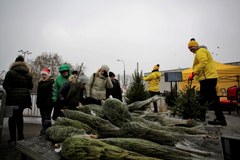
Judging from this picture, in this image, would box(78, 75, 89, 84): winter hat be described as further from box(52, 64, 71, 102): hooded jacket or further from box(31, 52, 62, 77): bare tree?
box(31, 52, 62, 77): bare tree

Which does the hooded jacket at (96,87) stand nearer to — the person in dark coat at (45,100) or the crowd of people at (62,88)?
the crowd of people at (62,88)

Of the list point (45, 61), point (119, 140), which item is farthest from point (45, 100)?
point (45, 61)

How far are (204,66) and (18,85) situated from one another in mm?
4540

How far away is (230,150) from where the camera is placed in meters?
1.50

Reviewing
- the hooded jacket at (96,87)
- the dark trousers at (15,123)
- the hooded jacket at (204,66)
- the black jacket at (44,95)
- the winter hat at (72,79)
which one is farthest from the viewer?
the hooded jacket at (96,87)

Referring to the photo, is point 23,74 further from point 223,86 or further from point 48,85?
point 223,86

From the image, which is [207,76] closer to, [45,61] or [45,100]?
[45,100]

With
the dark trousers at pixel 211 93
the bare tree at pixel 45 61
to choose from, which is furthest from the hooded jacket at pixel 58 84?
the bare tree at pixel 45 61

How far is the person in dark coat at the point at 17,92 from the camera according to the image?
3473mm

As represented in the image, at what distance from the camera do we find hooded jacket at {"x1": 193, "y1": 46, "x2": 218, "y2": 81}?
3.78m

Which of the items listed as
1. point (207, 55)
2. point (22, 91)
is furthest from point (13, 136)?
point (207, 55)

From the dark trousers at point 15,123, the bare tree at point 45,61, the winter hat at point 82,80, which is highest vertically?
the bare tree at point 45,61

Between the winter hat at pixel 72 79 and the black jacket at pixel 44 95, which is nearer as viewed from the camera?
the winter hat at pixel 72 79

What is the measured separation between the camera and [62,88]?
3.58 m
